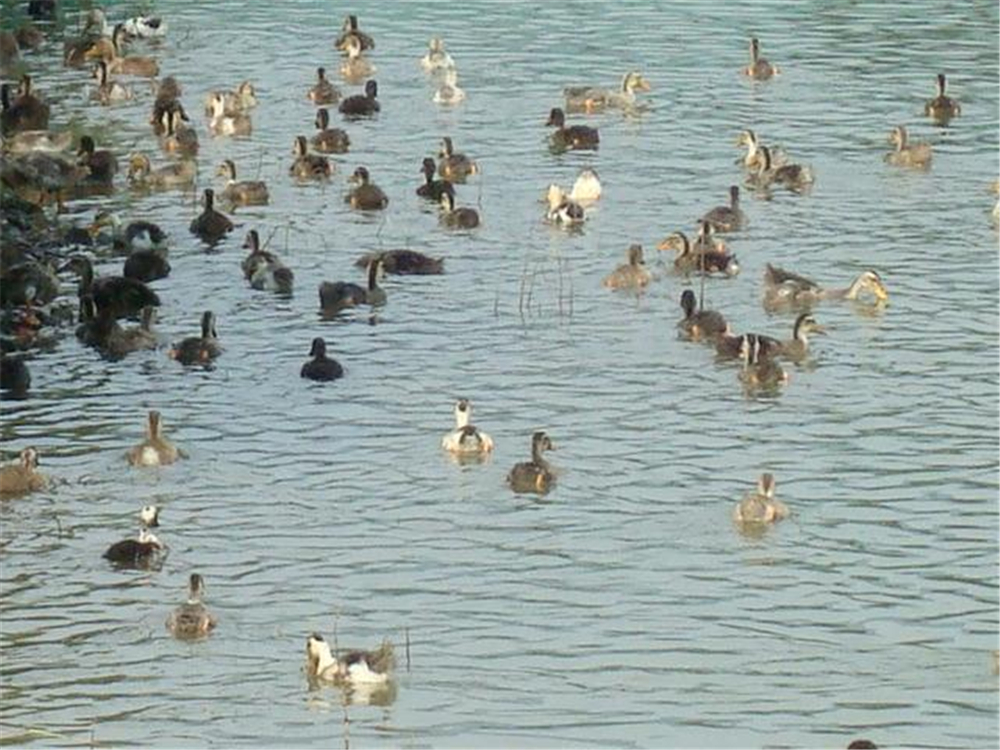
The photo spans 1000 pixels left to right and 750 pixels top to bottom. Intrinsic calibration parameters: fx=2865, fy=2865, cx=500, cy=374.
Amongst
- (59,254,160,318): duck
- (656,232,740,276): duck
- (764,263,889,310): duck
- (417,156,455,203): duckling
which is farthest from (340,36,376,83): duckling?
(764,263,889,310): duck

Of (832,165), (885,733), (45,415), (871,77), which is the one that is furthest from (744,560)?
(871,77)

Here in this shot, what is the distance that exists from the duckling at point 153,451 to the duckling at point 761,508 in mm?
4239

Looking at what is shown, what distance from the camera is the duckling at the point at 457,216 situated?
27.6m

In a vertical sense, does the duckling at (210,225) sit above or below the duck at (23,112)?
below

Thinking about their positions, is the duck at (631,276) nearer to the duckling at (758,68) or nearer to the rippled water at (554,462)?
the rippled water at (554,462)

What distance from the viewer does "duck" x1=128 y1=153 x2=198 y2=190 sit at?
29859 millimetres

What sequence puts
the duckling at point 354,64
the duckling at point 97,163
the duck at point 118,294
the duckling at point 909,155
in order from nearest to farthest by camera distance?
the duck at point 118,294 < the duckling at point 97,163 < the duckling at point 909,155 < the duckling at point 354,64

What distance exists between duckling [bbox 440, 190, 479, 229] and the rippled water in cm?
19

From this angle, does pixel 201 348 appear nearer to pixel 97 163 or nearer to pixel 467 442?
pixel 467 442

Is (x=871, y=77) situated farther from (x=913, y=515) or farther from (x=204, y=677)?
(x=204, y=677)

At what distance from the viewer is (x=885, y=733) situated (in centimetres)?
1575

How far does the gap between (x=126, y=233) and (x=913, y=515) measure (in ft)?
33.0

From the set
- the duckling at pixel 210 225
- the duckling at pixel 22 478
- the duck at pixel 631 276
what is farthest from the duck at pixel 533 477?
the duckling at pixel 210 225

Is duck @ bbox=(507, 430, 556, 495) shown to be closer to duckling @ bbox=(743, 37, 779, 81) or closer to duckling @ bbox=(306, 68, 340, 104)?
duckling @ bbox=(306, 68, 340, 104)
